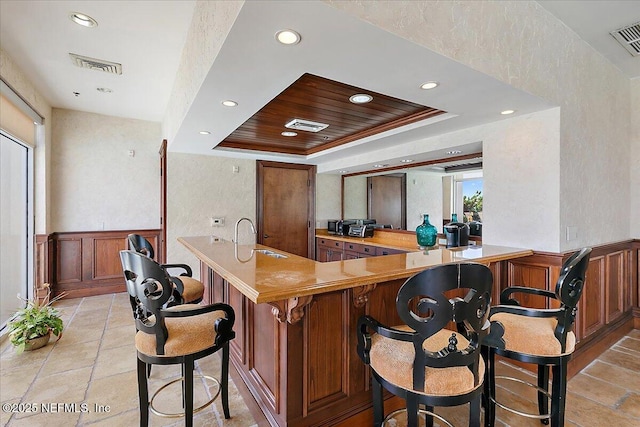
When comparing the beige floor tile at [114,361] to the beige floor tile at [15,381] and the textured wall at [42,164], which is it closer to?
the beige floor tile at [15,381]

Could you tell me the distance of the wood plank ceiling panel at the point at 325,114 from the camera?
242 centimetres

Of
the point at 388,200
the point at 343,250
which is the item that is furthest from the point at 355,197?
the point at 343,250

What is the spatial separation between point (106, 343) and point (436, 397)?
10.3 feet

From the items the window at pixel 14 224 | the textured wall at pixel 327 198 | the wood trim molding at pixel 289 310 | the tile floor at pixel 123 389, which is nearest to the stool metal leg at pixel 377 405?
the wood trim molding at pixel 289 310

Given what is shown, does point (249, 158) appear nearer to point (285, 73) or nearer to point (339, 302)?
point (285, 73)

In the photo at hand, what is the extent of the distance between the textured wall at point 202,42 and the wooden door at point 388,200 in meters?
3.42

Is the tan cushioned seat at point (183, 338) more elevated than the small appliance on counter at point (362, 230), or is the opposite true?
the small appliance on counter at point (362, 230)

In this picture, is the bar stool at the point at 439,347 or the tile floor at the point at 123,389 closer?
the bar stool at the point at 439,347

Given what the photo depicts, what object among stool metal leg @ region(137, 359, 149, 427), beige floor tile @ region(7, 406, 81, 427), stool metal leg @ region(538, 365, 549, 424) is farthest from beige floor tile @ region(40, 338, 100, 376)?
stool metal leg @ region(538, 365, 549, 424)

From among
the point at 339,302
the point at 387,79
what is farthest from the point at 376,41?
the point at 339,302

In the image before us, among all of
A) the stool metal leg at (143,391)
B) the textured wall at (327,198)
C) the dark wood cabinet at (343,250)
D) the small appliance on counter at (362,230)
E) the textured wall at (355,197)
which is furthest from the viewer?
the textured wall at (355,197)

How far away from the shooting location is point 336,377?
1.72m

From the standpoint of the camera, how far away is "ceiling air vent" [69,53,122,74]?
294 cm

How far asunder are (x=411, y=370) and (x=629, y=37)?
10.9 feet
